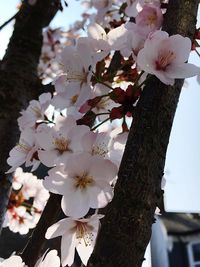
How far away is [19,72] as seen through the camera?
1.58 meters

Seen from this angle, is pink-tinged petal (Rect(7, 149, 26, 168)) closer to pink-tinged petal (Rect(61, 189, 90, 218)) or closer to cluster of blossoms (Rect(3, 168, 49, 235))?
pink-tinged petal (Rect(61, 189, 90, 218))

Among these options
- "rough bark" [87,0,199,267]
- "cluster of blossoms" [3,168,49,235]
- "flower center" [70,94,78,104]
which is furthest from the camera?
"cluster of blossoms" [3,168,49,235]

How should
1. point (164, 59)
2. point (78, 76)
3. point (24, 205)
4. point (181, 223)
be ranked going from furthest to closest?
point (181, 223) → point (24, 205) → point (78, 76) → point (164, 59)

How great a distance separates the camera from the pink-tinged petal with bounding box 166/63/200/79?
Answer: 0.67m

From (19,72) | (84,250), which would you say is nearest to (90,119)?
(84,250)

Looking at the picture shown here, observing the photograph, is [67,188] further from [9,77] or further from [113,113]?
[9,77]

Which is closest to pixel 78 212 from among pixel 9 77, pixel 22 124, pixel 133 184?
pixel 133 184

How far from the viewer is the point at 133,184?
50cm

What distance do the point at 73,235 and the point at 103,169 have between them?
15cm

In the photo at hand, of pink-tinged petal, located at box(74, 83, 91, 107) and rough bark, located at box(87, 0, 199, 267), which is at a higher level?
pink-tinged petal, located at box(74, 83, 91, 107)

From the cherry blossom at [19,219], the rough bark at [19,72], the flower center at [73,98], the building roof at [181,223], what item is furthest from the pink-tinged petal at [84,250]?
the building roof at [181,223]

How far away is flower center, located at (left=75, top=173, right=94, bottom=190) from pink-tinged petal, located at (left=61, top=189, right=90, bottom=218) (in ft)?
0.04

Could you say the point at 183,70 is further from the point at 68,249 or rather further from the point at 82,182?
the point at 68,249

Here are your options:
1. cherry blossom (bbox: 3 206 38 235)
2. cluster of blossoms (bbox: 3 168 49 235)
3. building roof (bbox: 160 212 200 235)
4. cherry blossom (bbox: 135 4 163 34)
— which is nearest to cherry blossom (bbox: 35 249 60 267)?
cherry blossom (bbox: 135 4 163 34)
